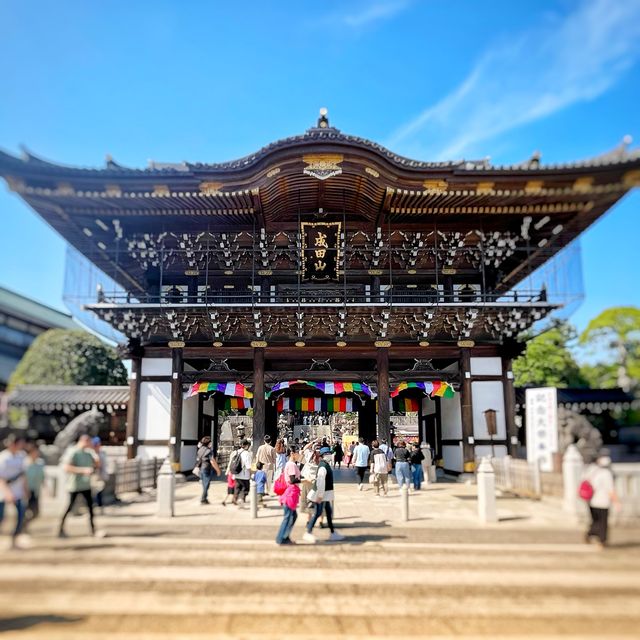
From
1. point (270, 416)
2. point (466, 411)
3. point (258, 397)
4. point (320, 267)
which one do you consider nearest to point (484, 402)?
point (466, 411)

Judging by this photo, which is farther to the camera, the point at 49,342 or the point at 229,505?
the point at 229,505

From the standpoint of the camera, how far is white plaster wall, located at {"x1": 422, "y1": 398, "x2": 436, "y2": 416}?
2147 centimetres

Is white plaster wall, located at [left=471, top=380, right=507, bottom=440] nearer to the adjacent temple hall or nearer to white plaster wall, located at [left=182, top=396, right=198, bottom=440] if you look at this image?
the adjacent temple hall

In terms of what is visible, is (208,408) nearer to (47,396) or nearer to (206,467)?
(206,467)

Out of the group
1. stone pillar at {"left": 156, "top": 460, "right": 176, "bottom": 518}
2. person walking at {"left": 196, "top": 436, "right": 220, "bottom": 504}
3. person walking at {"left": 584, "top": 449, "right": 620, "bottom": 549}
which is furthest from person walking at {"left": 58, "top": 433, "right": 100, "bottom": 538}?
person walking at {"left": 196, "top": 436, "right": 220, "bottom": 504}

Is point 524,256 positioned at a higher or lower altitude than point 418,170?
lower

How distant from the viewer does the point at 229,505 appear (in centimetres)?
1145

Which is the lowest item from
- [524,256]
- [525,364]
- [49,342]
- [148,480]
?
[148,480]

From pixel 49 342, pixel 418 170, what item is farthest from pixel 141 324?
pixel 49 342

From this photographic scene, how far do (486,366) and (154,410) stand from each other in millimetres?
11006

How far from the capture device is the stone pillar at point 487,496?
5.87m

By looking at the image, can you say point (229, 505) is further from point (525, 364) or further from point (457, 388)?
point (525, 364)

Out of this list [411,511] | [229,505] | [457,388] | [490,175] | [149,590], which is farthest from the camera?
[457,388]

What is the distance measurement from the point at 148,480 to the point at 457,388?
12.3m
